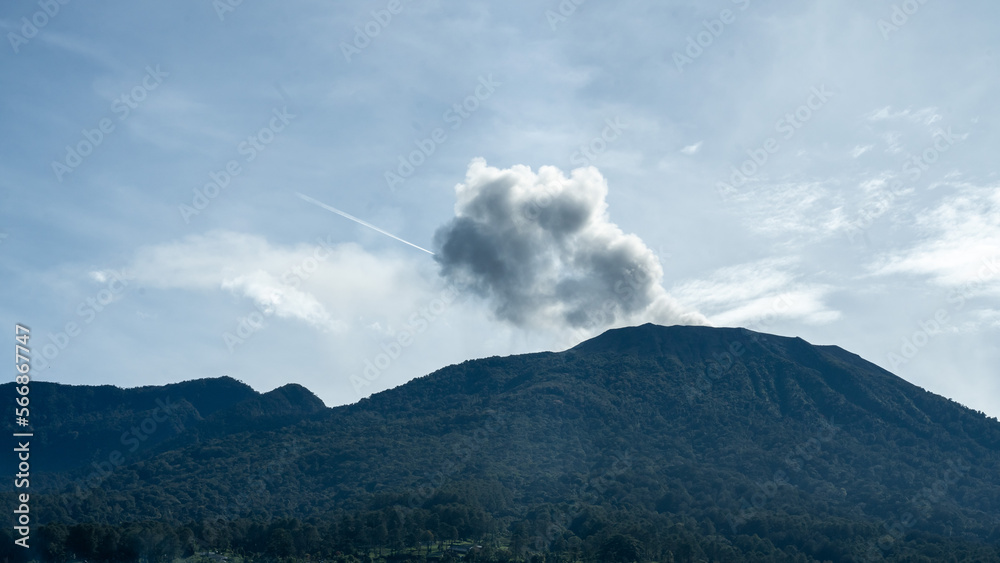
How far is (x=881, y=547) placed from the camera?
5285 inches

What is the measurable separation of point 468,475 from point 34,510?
89.6 m

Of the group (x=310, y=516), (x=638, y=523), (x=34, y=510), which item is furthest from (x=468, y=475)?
(x=34, y=510)

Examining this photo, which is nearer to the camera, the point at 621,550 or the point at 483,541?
the point at 621,550

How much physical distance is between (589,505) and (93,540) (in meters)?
83.7

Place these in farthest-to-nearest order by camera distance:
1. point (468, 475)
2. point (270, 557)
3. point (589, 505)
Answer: point (468, 475), point (589, 505), point (270, 557)

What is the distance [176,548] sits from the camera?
4961 inches

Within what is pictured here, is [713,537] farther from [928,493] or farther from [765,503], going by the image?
[928,493]

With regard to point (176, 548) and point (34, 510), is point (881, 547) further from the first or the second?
point (34, 510)

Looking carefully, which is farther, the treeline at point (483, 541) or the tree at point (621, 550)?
the tree at point (621, 550)

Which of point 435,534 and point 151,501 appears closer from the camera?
point 435,534

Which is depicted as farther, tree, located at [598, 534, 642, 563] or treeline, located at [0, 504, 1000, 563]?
tree, located at [598, 534, 642, 563]

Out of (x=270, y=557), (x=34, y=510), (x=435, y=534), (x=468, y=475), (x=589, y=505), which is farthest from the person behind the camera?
(x=468, y=475)

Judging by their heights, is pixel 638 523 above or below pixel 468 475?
below

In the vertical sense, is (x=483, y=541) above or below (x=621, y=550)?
above
